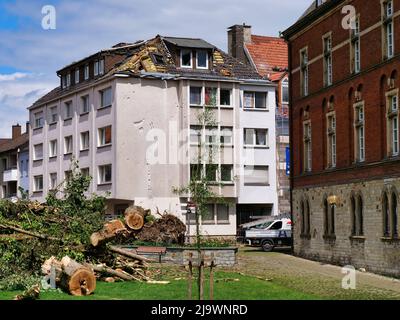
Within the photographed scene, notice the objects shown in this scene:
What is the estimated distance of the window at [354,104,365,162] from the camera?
115 feet

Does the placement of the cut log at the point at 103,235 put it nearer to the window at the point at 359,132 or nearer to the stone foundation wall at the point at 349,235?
the stone foundation wall at the point at 349,235

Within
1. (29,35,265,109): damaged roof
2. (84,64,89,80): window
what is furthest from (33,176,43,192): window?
(84,64,89,80): window

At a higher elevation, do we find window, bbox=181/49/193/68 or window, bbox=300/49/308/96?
window, bbox=181/49/193/68

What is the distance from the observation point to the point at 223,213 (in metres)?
60.4

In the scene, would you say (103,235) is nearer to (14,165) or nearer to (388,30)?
(388,30)

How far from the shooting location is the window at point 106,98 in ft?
194

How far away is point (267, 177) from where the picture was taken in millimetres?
62781

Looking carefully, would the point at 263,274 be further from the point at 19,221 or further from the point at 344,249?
the point at 19,221

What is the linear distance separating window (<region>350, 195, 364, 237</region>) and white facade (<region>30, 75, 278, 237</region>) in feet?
69.5

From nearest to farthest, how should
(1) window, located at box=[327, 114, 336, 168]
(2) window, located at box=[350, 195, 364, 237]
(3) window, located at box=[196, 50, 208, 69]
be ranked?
(2) window, located at box=[350, 195, 364, 237], (1) window, located at box=[327, 114, 336, 168], (3) window, located at box=[196, 50, 208, 69]

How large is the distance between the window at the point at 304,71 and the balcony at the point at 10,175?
1640 inches

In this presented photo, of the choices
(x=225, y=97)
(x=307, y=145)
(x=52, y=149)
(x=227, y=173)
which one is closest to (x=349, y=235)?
(x=307, y=145)

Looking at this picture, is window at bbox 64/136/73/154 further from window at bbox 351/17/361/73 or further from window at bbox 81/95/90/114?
window at bbox 351/17/361/73
